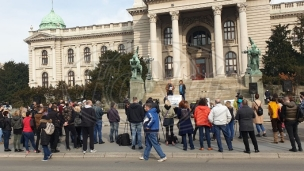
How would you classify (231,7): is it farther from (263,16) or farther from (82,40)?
(82,40)

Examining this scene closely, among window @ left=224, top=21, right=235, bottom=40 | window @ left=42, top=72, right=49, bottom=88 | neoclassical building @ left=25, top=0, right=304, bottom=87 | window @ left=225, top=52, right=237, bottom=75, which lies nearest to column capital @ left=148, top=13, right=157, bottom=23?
neoclassical building @ left=25, top=0, right=304, bottom=87

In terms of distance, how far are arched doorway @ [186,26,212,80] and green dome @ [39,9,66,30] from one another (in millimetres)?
33777

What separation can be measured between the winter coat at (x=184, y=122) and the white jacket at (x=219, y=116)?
84 centimetres

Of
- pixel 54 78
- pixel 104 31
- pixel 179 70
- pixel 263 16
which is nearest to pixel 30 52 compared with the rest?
pixel 54 78

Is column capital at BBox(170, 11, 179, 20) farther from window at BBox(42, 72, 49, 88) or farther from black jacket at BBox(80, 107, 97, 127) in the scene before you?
black jacket at BBox(80, 107, 97, 127)

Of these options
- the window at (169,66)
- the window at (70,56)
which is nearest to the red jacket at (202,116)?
the window at (169,66)

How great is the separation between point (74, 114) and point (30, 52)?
60.3 meters

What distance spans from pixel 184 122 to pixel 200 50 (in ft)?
139

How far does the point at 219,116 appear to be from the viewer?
12000mm

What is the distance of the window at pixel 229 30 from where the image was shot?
51.5m

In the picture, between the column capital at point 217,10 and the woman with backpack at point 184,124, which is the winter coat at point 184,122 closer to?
the woman with backpack at point 184,124

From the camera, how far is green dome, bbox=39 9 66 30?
72031 millimetres

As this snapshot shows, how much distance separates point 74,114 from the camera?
44.9 feet

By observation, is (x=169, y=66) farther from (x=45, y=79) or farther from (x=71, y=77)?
(x=45, y=79)
